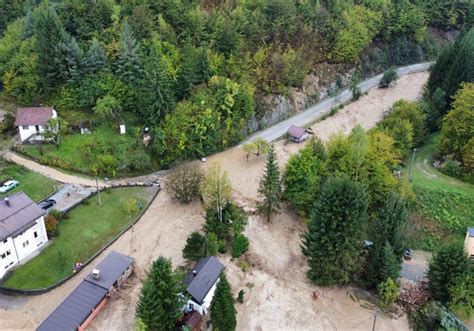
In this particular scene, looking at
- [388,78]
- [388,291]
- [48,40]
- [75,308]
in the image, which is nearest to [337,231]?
[388,291]

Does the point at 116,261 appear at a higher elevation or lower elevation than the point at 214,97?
lower

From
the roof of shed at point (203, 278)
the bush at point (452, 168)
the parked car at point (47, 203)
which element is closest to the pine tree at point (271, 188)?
the roof of shed at point (203, 278)

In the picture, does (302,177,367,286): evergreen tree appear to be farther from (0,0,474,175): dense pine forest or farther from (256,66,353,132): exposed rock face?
(256,66,353,132): exposed rock face

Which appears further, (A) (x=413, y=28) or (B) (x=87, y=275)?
(A) (x=413, y=28)

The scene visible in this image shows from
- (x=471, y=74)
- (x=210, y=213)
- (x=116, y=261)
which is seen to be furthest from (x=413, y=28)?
(x=116, y=261)

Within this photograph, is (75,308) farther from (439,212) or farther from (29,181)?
(439,212)

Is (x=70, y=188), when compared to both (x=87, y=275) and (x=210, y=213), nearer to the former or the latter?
(x=87, y=275)
